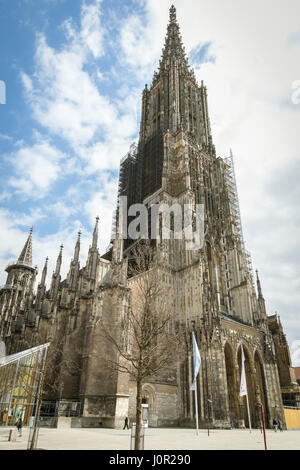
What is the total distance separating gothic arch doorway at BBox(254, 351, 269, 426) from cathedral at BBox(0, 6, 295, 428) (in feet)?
0.37

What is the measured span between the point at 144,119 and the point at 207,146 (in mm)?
13122

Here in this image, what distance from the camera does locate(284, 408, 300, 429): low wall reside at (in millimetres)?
30641

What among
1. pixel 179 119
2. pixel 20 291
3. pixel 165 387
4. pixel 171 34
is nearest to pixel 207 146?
pixel 179 119

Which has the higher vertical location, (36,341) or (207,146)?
(207,146)

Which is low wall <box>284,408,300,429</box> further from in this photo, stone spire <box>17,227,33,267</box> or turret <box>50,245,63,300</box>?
stone spire <box>17,227,33,267</box>

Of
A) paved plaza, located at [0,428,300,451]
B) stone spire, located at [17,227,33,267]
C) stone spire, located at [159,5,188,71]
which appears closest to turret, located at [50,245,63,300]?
paved plaza, located at [0,428,300,451]

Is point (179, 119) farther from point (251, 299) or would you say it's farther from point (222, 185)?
point (251, 299)

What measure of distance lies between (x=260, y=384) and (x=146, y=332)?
24.2 metres

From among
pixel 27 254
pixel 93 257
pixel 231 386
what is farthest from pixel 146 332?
pixel 27 254

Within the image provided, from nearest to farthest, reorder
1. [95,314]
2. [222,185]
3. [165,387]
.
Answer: [95,314] < [165,387] < [222,185]

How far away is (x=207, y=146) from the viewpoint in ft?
154

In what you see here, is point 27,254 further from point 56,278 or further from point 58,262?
point 56,278

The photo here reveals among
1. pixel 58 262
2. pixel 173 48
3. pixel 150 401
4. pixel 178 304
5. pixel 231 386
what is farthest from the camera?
pixel 173 48

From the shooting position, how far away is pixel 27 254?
213 ft
